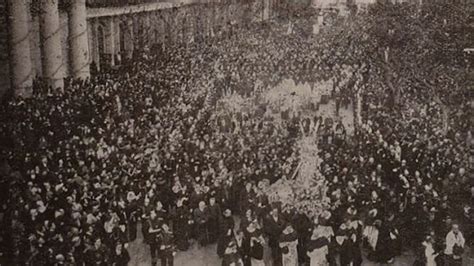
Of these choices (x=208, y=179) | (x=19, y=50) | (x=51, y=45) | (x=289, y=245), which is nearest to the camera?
(x=289, y=245)

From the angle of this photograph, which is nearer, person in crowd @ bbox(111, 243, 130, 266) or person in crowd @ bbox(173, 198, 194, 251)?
person in crowd @ bbox(111, 243, 130, 266)

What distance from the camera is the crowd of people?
11.3 metres

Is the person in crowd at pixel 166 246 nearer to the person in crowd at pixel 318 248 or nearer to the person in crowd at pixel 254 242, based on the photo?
the person in crowd at pixel 254 242

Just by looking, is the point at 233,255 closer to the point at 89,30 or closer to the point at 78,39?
the point at 78,39

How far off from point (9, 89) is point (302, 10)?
109ft

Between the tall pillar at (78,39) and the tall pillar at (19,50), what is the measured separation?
4862 millimetres

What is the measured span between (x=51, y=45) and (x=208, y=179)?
41.2 ft

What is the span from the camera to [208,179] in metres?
13.7

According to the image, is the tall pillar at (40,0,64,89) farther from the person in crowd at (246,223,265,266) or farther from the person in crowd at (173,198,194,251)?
the person in crowd at (246,223,265,266)

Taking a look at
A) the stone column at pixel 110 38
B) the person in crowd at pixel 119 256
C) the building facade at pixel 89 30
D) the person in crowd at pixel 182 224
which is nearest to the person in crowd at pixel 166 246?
the person in crowd at pixel 119 256

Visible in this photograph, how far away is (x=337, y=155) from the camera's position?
15.3 metres

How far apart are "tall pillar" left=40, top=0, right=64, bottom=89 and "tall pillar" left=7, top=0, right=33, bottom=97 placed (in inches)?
93.7

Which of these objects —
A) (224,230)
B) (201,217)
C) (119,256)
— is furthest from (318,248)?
(119,256)

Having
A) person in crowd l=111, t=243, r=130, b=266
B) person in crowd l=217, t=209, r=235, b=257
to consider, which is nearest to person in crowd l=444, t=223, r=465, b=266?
person in crowd l=217, t=209, r=235, b=257
